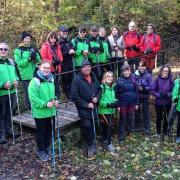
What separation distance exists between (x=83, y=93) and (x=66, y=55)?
1851 millimetres

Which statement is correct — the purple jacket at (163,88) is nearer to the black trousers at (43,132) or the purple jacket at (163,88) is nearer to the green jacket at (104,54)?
the green jacket at (104,54)

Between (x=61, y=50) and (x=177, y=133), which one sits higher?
(x=61, y=50)

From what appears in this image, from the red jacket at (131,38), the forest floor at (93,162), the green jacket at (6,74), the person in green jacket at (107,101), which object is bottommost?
the forest floor at (93,162)

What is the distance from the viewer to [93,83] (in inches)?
277

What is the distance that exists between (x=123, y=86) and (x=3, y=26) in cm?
767

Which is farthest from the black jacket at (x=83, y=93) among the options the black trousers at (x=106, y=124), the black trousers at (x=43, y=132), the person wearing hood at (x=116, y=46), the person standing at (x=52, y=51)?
the person wearing hood at (x=116, y=46)

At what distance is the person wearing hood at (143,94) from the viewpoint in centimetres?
791

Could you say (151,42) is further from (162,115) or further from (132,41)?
(162,115)

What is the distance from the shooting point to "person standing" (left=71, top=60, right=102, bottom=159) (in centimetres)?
686

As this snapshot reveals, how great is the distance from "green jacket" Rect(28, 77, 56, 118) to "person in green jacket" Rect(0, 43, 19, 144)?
791 millimetres

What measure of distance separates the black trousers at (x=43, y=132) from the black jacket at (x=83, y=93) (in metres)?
0.61

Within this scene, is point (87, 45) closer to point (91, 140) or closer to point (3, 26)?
point (91, 140)

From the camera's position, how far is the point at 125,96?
24.9 feet

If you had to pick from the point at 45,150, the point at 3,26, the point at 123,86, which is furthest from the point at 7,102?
the point at 3,26
